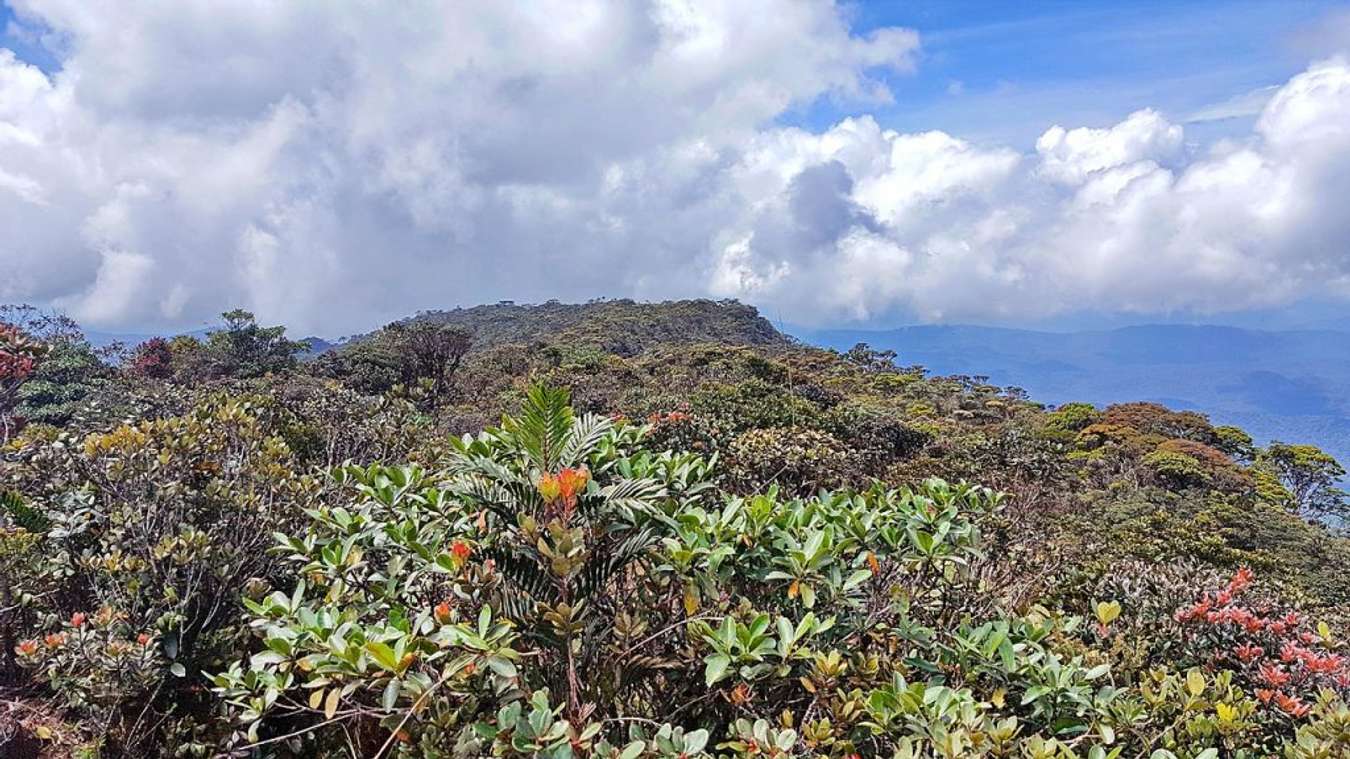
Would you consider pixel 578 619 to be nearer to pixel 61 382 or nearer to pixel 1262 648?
pixel 1262 648

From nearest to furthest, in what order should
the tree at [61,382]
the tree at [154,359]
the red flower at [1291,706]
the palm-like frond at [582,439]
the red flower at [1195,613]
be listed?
the palm-like frond at [582,439], the red flower at [1291,706], the red flower at [1195,613], the tree at [61,382], the tree at [154,359]

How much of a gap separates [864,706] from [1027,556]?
3498 millimetres

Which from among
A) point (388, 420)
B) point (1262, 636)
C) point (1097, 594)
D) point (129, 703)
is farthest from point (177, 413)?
point (1262, 636)

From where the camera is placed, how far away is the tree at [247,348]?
23469mm

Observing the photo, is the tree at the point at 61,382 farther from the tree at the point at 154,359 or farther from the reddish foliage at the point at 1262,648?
the reddish foliage at the point at 1262,648

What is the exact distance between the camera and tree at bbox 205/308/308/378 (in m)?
23.5

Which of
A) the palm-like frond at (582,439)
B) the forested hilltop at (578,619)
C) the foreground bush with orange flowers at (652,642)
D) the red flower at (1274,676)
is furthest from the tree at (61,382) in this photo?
the red flower at (1274,676)

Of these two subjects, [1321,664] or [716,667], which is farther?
[1321,664]

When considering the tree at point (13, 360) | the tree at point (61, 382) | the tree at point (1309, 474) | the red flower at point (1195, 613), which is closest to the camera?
the red flower at point (1195, 613)

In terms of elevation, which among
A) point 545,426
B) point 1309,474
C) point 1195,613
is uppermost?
point 545,426

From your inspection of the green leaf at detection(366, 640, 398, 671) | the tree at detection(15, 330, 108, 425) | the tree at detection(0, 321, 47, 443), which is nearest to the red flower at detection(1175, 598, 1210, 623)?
the green leaf at detection(366, 640, 398, 671)

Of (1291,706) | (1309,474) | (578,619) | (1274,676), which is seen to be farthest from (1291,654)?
(1309,474)

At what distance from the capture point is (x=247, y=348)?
2544cm

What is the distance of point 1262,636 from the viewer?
3.57 metres
